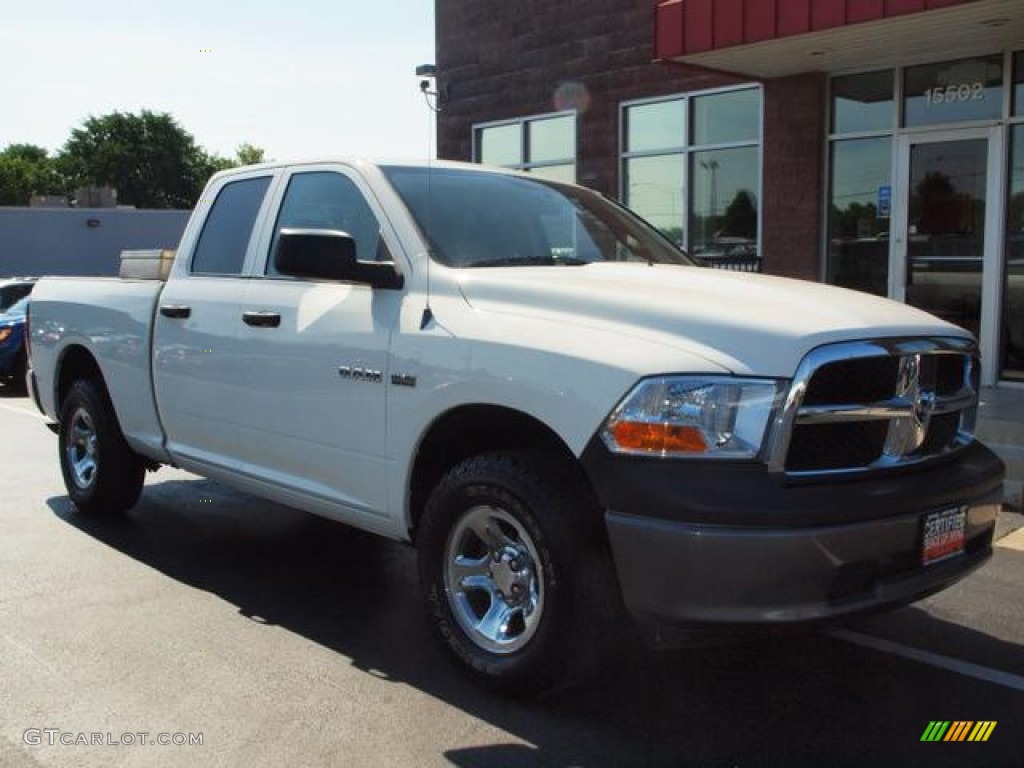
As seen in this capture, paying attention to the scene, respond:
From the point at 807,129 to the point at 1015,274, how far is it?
8.49 ft

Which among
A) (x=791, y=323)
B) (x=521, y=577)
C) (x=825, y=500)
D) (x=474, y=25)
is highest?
(x=474, y=25)

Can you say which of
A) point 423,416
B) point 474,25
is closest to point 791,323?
point 423,416

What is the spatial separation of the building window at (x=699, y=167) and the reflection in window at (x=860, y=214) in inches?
36.7

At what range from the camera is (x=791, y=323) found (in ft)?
11.0

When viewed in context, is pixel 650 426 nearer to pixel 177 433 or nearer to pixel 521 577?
pixel 521 577

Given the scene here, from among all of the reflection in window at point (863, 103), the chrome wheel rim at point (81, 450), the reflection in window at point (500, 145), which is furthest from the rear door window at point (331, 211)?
the reflection in window at point (500, 145)

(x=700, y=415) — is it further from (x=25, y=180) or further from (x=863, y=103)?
(x=25, y=180)

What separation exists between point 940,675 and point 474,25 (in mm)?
12334

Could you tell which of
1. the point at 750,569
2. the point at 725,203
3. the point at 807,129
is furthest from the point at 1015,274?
the point at 750,569

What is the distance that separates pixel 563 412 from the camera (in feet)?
11.2

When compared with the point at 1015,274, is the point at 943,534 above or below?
below

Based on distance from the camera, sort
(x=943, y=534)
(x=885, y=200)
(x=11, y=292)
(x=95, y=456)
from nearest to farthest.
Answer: (x=943, y=534), (x=95, y=456), (x=885, y=200), (x=11, y=292)

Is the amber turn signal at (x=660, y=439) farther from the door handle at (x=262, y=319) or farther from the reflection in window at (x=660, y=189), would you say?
the reflection in window at (x=660, y=189)

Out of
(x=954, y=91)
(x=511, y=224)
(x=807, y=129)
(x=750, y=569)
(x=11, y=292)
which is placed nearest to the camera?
(x=750, y=569)
